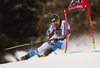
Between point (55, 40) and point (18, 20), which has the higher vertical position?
point (18, 20)

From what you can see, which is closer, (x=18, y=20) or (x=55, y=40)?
(x=55, y=40)

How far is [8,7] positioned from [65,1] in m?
6.82

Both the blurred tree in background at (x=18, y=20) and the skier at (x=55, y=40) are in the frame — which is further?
the blurred tree in background at (x=18, y=20)

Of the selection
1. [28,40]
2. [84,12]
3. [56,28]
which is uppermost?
[84,12]

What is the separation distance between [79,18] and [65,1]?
1.35m

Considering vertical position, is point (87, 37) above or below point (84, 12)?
below

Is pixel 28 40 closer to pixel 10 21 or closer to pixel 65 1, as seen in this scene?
pixel 10 21

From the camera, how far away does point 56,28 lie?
17.1 feet

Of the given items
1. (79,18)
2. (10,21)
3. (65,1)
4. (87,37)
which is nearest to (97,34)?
(87,37)

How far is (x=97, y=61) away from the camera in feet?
10.9

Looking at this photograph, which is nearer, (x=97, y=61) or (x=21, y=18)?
(x=97, y=61)

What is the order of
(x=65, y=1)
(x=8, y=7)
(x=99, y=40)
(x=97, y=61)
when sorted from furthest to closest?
(x=8, y=7) → (x=65, y=1) → (x=99, y=40) → (x=97, y=61)

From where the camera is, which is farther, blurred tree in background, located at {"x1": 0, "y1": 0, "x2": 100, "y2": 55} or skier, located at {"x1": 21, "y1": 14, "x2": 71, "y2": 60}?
blurred tree in background, located at {"x1": 0, "y1": 0, "x2": 100, "y2": 55}

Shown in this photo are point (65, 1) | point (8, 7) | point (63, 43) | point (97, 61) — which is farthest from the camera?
point (8, 7)
